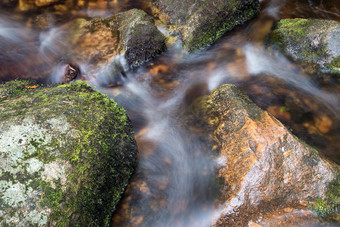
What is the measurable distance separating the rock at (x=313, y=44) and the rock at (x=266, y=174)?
258 centimetres

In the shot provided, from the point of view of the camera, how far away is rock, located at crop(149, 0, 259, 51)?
18.5 feet

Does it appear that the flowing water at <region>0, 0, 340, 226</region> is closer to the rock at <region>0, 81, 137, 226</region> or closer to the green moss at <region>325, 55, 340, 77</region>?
the green moss at <region>325, 55, 340, 77</region>

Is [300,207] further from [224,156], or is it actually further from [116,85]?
[116,85]

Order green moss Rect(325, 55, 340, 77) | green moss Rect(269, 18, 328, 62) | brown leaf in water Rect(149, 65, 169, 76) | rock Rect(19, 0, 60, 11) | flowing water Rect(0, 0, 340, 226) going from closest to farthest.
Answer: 1. flowing water Rect(0, 0, 340, 226)
2. green moss Rect(325, 55, 340, 77)
3. green moss Rect(269, 18, 328, 62)
4. brown leaf in water Rect(149, 65, 169, 76)
5. rock Rect(19, 0, 60, 11)

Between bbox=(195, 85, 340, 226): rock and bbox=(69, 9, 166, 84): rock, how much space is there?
2964mm

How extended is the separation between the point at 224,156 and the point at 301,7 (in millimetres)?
5613

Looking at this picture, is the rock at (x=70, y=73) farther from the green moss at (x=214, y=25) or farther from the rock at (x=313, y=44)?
the rock at (x=313, y=44)

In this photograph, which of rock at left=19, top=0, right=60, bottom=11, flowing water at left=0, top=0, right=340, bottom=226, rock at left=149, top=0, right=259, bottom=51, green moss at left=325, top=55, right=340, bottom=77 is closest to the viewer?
flowing water at left=0, top=0, right=340, bottom=226

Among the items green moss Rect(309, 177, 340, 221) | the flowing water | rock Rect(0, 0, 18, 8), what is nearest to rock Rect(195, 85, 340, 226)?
green moss Rect(309, 177, 340, 221)

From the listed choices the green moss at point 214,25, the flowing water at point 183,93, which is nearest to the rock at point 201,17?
the green moss at point 214,25

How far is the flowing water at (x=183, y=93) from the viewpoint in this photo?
3535 millimetres

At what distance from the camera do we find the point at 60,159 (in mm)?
2752

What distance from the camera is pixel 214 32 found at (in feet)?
19.5

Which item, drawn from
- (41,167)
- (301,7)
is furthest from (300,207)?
(301,7)
